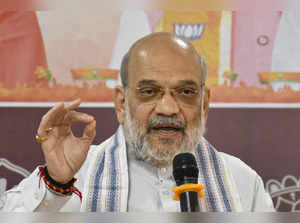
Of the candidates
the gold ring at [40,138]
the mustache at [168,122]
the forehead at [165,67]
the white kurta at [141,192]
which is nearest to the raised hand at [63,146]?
the gold ring at [40,138]

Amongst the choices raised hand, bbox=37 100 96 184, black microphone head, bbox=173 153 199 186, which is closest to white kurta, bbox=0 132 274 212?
raised hand, bbox=37 100 96 184

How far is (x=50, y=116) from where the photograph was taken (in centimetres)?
110

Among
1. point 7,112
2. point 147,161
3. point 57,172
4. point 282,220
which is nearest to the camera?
point 282,220

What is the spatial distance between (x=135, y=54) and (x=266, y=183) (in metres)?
0.97

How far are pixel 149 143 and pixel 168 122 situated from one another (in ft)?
0.40

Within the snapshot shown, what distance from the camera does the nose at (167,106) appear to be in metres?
1.39

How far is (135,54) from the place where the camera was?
5.13 ft

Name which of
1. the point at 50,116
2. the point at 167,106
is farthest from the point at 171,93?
the point at 50,116

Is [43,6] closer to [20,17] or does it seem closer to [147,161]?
[20,17]

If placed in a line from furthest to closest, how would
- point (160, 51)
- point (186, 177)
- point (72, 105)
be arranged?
point (160, 51) → point (72, 105) → point (186, 177)

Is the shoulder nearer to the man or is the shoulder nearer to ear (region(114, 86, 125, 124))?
the man

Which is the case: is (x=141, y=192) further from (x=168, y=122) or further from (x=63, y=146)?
(x=63, y=146)

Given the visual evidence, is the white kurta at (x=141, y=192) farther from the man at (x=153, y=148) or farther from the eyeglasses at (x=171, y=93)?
the eyeglasses at (x=171, y=93)

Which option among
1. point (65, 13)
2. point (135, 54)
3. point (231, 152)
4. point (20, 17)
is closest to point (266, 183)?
point (231, 152)
